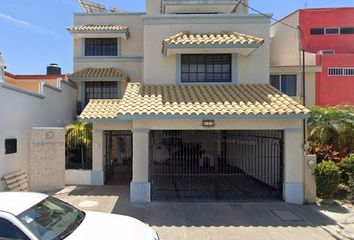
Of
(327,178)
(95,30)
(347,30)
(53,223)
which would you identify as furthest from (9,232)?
(347,30)

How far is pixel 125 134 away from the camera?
1504 cm

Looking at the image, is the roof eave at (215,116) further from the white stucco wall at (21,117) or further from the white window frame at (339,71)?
the white window frame at (339,71)

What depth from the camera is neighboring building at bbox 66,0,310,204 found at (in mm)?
10789

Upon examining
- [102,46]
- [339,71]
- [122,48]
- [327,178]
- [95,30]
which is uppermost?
[95,30]

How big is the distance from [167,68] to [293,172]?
6319mm

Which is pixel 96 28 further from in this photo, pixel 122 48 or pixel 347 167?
pixel 347 167

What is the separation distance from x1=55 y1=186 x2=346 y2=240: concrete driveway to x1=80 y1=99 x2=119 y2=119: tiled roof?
3197 millimetres

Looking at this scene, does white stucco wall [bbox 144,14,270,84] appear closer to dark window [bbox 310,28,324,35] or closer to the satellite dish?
the satellite dish

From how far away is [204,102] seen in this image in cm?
1136

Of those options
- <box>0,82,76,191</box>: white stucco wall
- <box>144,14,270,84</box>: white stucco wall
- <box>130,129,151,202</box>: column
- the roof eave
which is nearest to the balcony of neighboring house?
<box>144,14,270,84</box>: white stucco wall

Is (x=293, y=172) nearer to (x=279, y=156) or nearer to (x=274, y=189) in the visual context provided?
(x=279, y=156)

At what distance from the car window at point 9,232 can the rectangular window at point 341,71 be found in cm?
2378

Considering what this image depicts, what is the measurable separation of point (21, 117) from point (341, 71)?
70.7 feet

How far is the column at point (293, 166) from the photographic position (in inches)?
425
